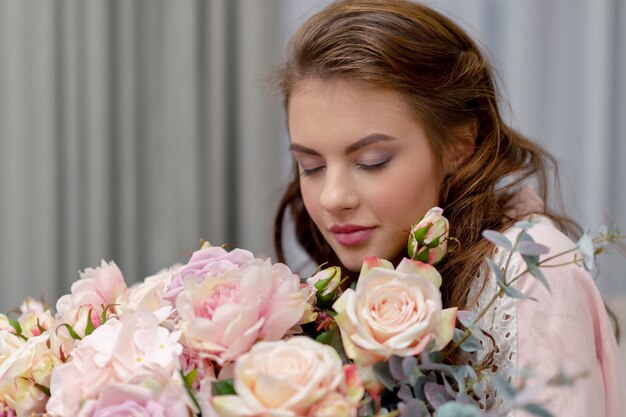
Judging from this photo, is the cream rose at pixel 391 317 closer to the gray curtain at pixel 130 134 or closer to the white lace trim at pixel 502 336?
the white lace trim at pixel 502 336

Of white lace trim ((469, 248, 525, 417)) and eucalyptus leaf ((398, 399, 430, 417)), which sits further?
white lace trim ((469, 248, 525, 417))

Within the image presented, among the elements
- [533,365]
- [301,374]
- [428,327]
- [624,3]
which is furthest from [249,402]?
[624,3]

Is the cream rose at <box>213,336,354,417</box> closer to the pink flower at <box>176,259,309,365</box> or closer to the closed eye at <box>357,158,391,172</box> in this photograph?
the pink flower at <box>176,259,309,365</box>

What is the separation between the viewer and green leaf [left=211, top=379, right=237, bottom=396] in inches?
26.1

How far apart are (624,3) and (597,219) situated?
50 centimetres

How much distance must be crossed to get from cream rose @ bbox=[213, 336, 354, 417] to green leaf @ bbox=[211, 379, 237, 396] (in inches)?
1.3

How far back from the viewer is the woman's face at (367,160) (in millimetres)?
991

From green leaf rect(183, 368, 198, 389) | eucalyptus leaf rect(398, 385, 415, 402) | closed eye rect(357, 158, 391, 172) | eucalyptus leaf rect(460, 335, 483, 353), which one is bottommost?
eucalyptus leaf rect(398, 385, 415, 402)

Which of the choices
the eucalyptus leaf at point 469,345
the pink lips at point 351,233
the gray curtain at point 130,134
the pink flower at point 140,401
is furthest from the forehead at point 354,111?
the gray curtain at point 130,134

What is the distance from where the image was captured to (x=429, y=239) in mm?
807

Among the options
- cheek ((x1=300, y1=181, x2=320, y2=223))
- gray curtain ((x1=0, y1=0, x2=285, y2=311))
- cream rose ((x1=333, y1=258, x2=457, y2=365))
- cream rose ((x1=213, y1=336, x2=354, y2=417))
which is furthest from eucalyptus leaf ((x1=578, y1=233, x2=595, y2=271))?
gray curtain ((x1=0, y1=0, x2=285, y2=311))

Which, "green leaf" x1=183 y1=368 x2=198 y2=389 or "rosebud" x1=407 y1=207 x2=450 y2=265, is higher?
"rosebud" x1=407 y1=207 x2=450 y2=265

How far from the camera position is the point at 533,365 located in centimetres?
83

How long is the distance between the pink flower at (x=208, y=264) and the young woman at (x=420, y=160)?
203 mm
